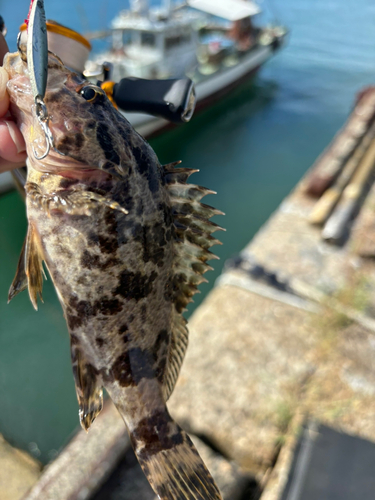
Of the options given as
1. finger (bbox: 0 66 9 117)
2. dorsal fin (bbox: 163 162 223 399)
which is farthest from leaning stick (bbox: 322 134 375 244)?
finger (bbox: 0 66 9 117)

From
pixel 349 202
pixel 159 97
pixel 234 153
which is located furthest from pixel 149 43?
pixel 159 97

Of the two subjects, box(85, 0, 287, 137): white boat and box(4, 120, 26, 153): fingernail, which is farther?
box(85, 0, 287, 137): white boat

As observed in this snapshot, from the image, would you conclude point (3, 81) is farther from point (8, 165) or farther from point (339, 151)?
point (339, 151)

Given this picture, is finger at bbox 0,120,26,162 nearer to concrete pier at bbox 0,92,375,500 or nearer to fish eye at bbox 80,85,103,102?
fish eye at bbox 80,85,103,102

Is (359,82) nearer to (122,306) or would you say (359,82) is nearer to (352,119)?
(352,119)

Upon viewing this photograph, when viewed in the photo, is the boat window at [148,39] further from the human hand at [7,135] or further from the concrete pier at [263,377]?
the human hand at [7,135]

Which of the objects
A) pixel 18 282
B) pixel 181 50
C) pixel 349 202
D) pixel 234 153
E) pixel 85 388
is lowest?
pixel 234 153

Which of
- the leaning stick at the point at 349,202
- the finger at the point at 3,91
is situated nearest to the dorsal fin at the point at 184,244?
the finger at the point at 3,91
